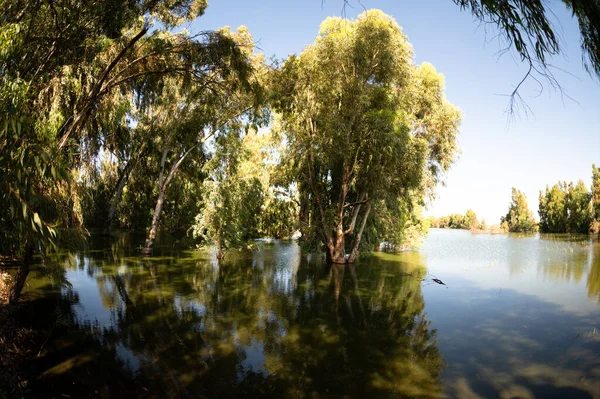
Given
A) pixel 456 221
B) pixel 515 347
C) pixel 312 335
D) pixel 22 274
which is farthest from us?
pixel 456 221

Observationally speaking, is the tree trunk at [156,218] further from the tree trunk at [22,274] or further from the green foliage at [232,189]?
the tree trunk at [22,274]

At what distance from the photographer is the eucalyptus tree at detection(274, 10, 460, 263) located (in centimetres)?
1656

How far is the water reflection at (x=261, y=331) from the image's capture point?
583 cm

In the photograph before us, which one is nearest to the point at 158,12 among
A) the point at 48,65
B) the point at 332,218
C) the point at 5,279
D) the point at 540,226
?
the point at 48,65

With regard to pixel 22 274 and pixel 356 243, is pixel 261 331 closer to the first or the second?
pixel 22 274

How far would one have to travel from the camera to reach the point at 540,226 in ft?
292

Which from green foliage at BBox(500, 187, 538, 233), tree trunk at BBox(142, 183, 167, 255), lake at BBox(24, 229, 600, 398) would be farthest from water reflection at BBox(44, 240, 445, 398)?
green foliage at BBox(500, 187, 538, 233)

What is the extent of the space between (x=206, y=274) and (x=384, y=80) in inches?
457

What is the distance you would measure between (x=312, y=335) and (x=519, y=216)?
10412 cm

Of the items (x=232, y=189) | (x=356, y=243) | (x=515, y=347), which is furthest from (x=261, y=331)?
(x=356, y=243)

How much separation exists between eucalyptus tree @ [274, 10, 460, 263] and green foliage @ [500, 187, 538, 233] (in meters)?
85.7

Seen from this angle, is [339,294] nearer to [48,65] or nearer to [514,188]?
[48,65]

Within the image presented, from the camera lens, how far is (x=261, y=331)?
8.29 meters

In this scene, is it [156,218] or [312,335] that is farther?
[156,218]
